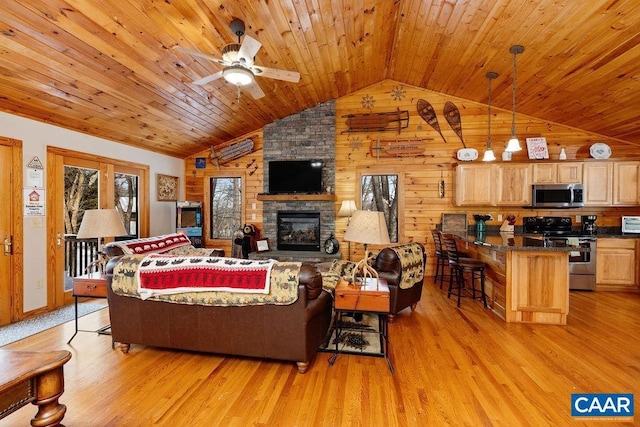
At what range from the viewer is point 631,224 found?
16.9 ft

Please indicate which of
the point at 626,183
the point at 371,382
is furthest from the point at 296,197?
the point at 626,183

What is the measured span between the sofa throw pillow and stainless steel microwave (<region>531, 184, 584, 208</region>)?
5.92 m

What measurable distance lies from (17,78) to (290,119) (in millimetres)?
4135

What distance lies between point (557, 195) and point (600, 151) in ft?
3.54

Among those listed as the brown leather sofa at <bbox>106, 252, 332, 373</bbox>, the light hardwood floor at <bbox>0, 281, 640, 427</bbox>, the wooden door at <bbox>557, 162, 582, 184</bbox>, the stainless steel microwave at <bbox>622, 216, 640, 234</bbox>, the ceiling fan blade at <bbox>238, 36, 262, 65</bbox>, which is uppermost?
the ceiling fan blade at <bbox>238, 36, 262, 65</bbox>

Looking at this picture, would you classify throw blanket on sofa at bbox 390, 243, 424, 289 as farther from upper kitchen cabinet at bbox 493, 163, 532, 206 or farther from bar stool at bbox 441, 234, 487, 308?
upper kitchen cabinet at bbox 493, 163, 532, 206

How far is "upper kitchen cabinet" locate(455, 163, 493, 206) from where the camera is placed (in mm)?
5508

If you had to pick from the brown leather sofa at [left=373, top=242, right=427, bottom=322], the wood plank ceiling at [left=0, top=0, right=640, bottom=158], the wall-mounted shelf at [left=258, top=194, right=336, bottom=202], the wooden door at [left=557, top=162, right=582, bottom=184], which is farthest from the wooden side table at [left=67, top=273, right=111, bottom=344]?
the wooden door at [left=557, top=162, right=582, bottom=184]

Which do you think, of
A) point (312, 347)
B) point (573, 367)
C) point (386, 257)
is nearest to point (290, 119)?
point (386, 257)

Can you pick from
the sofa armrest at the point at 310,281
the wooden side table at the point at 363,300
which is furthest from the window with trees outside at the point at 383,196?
the sofa armrest at the point at 310,281

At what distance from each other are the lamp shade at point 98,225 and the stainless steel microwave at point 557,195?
20.2ft

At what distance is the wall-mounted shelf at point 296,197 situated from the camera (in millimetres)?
6040

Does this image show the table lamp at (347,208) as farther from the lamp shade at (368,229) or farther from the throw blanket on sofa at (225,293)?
the throw blanket on sofa at (225,293)

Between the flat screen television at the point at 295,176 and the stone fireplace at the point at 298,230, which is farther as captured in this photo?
the stone fireplace at the point at 298,230
